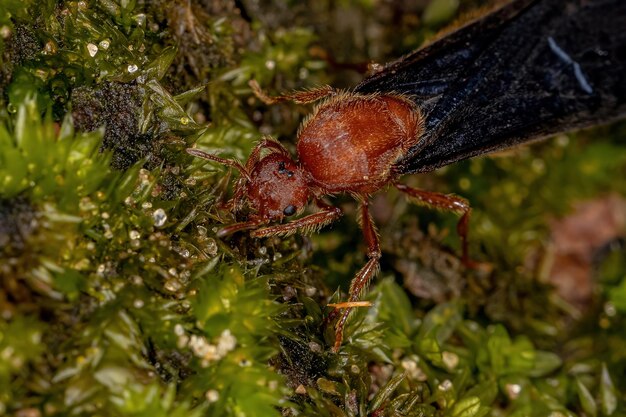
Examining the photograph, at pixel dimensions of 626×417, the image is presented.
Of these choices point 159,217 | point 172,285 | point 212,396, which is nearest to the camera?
point 212,396

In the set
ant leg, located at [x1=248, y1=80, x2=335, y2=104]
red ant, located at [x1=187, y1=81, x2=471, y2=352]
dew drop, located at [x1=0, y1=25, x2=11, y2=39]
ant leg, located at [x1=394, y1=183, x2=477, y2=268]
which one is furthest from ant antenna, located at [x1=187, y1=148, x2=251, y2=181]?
ant leg, located at [x1=394, y1=183, x2=477, y2=268]

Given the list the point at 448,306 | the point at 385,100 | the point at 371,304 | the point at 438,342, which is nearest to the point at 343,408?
the point at 371,304

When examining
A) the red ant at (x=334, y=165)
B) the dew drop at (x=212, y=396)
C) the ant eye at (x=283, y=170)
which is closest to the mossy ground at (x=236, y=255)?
the dew drop at (x=212, y=396)

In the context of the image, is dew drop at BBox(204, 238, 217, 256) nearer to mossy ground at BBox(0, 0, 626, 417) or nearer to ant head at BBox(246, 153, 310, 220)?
Result: mossy ground at BBox(0, 0, 626, 417)

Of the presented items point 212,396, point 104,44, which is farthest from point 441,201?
point 104,44

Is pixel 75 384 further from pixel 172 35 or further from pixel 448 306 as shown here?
pixel 448 306

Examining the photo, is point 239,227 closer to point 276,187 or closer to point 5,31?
point 276,187
